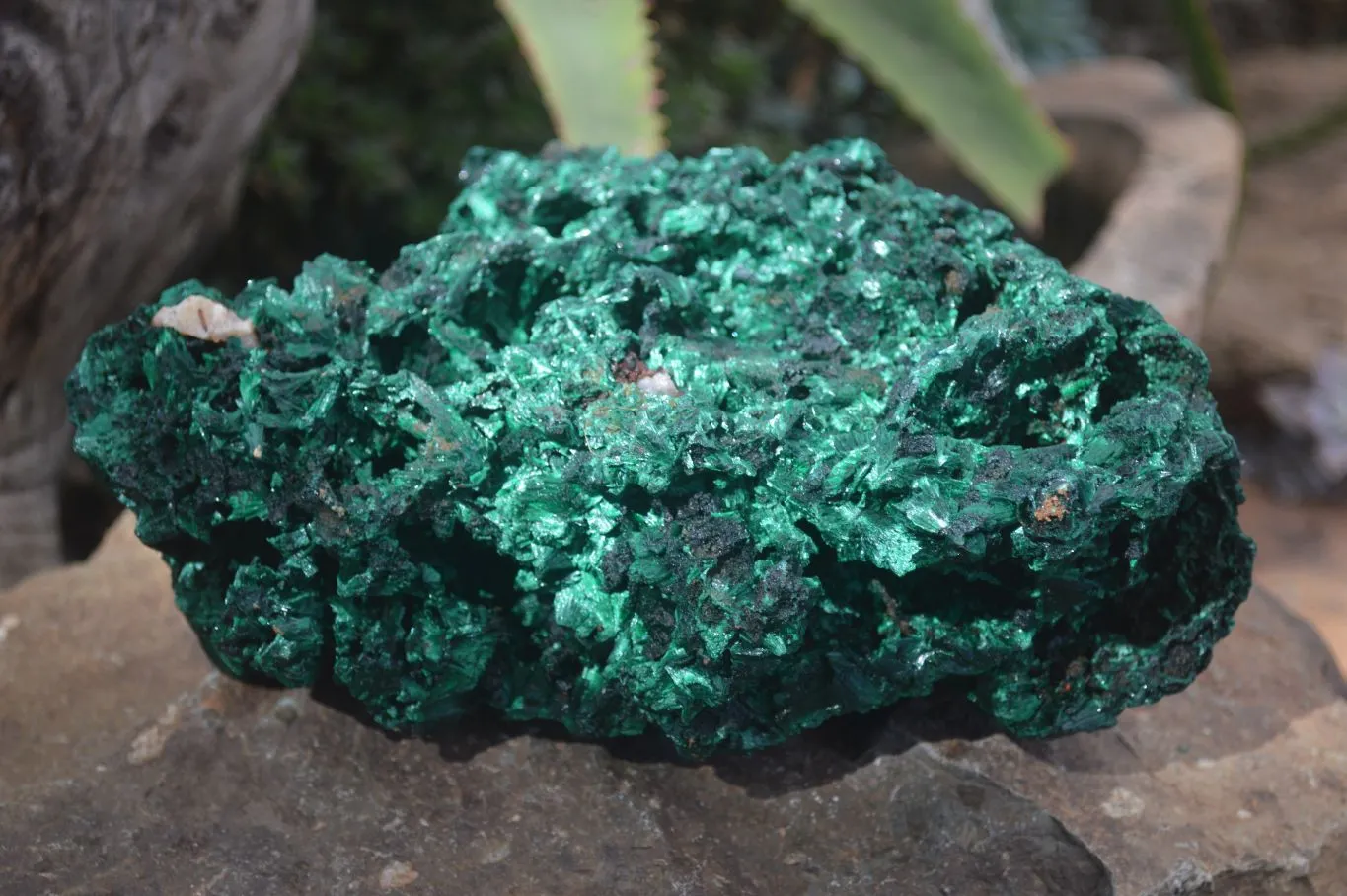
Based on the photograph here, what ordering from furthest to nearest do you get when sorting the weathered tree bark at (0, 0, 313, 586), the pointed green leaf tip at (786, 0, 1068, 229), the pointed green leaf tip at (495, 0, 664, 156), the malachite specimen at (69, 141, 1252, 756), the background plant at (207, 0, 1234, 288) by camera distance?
the background plant at (207, 0, 1234, 288) → the pointed green leaf tip at (786, 0, 1068, 229) → the pointed green leaf tip at (495, 0, 664, 156) → the weathered tree bark at (0, 0, 313, 586) → the malachite specimen at (69, 141, 1252, 756)

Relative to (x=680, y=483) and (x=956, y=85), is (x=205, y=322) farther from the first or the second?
(x=956, y=85)

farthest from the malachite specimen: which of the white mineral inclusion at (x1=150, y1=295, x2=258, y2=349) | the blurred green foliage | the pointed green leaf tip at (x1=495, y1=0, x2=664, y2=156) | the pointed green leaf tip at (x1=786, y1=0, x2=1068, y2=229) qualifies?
the blurred green foliage

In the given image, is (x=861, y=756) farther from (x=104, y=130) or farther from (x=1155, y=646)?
(x=104, y=130)

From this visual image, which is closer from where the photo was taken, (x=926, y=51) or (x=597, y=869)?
(x=597, y=869)

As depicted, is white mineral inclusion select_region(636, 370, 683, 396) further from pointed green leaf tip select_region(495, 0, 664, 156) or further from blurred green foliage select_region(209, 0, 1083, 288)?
blurred green foliage select_region(209, 0, 1083, 288)

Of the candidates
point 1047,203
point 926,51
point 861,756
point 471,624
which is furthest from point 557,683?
point 1047,203

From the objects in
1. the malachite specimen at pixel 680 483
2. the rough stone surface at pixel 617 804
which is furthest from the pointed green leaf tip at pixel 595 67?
the rough stone surface at pixel 617 804

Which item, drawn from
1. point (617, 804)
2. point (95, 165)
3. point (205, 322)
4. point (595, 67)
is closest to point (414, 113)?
point (595, 67)
